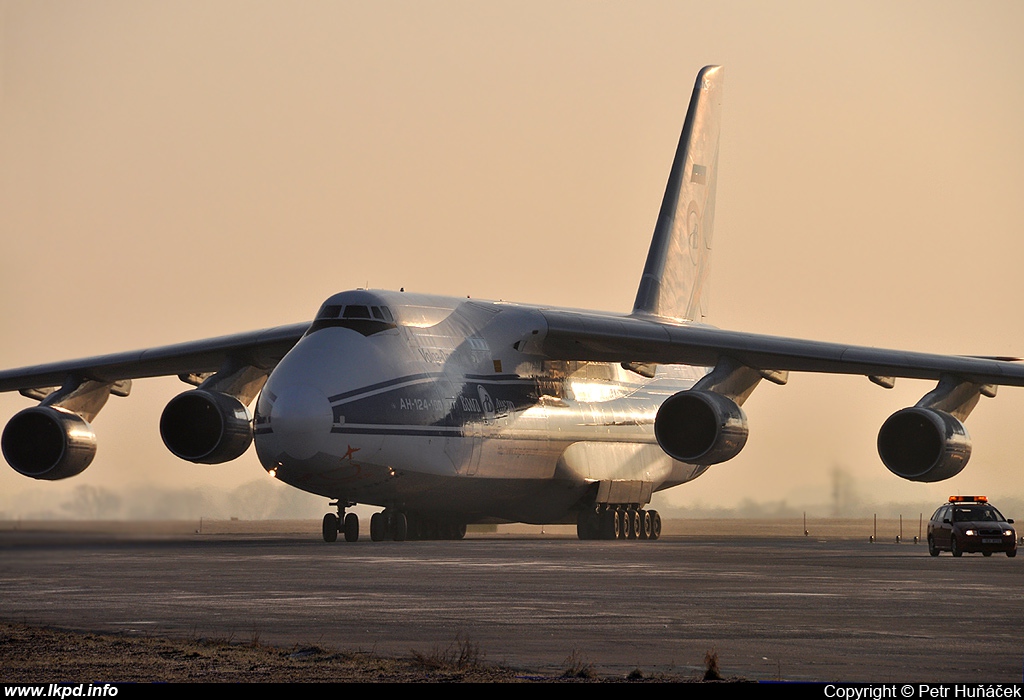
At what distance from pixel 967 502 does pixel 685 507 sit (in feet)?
36.4

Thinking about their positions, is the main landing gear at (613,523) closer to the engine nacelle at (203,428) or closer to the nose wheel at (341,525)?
the nose wheel at (341,525)

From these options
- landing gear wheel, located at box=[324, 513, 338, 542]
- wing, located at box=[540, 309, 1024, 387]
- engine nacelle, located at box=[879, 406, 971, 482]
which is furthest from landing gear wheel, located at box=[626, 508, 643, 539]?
landing gear wheel, located at box=[324, 513, 338, 542]

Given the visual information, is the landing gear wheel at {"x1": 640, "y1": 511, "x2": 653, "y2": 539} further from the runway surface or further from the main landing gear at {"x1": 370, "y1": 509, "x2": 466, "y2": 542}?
the runway surface

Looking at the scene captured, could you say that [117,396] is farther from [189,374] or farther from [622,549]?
[622,549]

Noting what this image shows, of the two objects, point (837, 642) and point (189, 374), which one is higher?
point (189, 374)

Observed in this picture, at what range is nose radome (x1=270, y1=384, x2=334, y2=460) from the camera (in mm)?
27625

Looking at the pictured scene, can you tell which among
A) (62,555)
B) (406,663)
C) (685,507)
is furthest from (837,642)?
(685,507)

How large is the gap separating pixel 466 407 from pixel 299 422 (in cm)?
448

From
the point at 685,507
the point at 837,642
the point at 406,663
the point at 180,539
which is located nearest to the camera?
the point at 406,663

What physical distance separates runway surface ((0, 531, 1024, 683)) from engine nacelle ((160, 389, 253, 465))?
5891 millimetres

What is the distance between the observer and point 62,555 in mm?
14297

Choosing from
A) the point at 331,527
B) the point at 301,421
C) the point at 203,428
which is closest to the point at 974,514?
the point at 331,527

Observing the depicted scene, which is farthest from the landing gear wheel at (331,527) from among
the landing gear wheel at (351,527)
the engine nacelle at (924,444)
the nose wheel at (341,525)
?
the engine nacelle at (924,444)
